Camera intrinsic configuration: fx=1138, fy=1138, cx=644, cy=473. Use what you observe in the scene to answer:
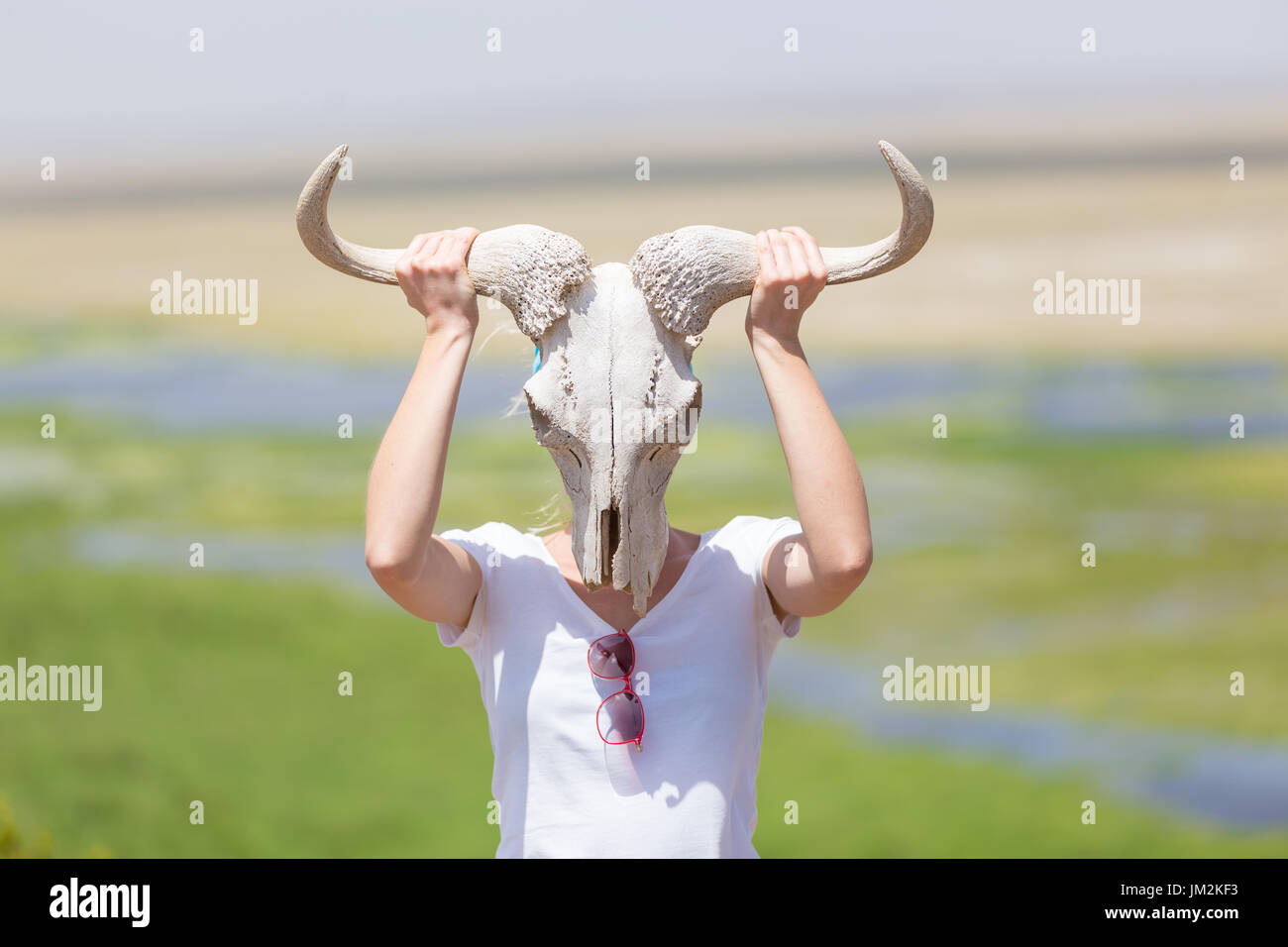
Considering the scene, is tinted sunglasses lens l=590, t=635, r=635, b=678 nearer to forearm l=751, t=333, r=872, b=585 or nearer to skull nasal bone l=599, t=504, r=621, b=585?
skull nasal bone l=599, t=504, r=621, b=585

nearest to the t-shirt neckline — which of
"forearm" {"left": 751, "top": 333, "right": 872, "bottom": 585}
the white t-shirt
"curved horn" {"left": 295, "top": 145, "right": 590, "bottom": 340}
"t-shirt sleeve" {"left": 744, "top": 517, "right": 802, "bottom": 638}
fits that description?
the white t-shirt

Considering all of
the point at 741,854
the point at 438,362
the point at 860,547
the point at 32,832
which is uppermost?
the point at 438,362

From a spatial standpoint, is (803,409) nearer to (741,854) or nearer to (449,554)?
(449,554)

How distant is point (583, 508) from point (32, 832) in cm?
376

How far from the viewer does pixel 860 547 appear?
199 centimetres

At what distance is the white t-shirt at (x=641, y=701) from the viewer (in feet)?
6.73

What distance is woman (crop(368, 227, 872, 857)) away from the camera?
200 centimetres

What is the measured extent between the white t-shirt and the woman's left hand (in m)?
0.40

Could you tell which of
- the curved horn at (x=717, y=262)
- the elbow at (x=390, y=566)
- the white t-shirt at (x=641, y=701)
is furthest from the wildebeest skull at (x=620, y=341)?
the elbow at (x=390, y=566)

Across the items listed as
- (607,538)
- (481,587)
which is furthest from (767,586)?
(481,587)

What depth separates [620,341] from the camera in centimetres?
207

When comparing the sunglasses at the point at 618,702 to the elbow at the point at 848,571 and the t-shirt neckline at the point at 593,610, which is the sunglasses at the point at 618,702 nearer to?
the t-shirt neckline at the point at 593,610

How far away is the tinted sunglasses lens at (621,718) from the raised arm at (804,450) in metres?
0.34

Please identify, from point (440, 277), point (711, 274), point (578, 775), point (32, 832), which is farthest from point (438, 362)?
point (32, 832)
